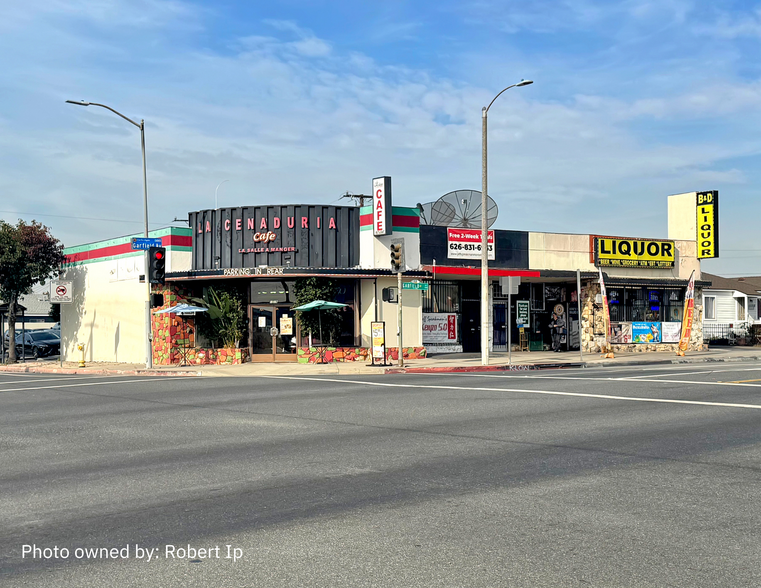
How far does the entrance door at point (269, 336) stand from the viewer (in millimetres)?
29469

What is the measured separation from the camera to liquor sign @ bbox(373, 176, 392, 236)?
93.3ft

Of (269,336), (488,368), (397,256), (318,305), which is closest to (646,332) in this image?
(488,368)

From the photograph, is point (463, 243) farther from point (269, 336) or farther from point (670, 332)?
point (670, 332)

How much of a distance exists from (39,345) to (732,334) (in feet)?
127

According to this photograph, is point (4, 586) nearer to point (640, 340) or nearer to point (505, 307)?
point (505, 307)

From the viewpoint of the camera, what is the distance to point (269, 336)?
1169 inches

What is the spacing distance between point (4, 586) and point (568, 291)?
3309cm

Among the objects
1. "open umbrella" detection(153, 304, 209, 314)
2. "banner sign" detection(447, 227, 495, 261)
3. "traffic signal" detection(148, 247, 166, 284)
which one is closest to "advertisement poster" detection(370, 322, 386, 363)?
"banner sign" detection(447, 227, 495, 261)

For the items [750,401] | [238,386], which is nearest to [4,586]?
[750,401]

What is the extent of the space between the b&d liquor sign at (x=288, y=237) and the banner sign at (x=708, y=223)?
17.6 meters

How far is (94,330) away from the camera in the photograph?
34594 millimetres

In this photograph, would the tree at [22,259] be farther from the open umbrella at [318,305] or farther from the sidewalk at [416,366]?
the open umbrella at [318,305]

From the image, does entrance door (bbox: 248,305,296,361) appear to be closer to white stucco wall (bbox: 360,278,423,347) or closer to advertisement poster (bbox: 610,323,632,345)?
white stucco wall (bbox: 360,278,423,347)

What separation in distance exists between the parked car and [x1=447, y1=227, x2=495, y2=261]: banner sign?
74.9ft
